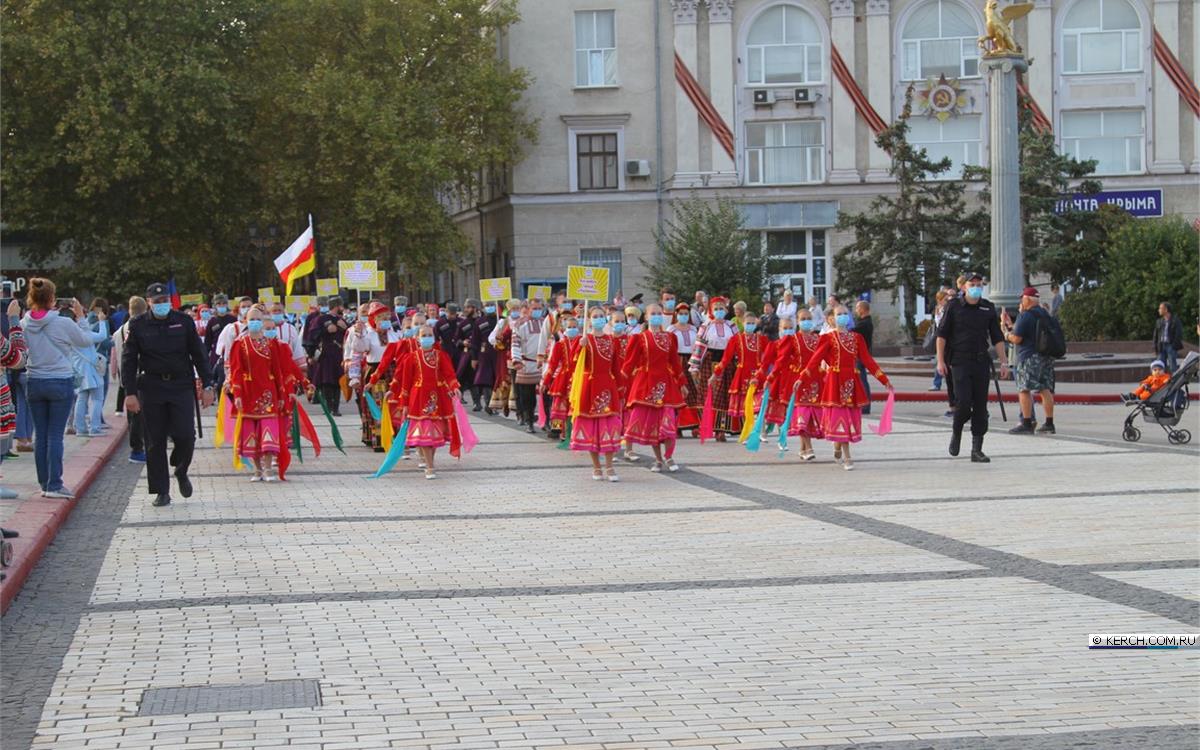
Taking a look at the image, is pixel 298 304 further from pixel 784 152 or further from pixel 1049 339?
pixel 1049 339

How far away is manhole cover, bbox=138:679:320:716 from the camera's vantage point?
7.11m

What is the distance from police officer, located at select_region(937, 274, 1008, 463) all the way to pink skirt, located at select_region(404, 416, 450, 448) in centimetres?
506

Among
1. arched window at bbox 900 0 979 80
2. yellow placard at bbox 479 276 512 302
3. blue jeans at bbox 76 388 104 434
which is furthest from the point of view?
arched window at bbox 900 0 979 80

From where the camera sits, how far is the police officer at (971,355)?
17.9 metres

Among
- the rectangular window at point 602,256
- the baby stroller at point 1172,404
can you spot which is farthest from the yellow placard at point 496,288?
the rectangular window at point 602,256

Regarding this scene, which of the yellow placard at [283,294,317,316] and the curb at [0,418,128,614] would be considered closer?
the curb at [0,418,128,614]

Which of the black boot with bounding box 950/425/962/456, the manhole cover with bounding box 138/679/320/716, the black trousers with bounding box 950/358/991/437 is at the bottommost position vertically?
the manhole cover with bounding box 138/679/320/716

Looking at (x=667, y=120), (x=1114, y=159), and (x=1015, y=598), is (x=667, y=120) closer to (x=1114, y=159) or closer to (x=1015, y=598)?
(x=1114, y=159)

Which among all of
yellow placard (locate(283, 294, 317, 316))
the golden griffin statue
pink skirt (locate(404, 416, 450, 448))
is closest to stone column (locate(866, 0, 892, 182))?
yellow placard (locate(283, 294, 317, 316))

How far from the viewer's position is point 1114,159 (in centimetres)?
5491

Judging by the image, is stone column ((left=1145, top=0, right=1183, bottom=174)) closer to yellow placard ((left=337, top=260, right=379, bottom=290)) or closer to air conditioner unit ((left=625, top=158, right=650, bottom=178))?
air conditioner unit ((left=625, top=158, right=650, bottom=178))

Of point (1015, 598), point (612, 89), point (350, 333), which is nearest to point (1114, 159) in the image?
point (612, 89)

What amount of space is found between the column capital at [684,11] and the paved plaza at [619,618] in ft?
134

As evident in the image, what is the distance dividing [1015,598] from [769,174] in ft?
153
